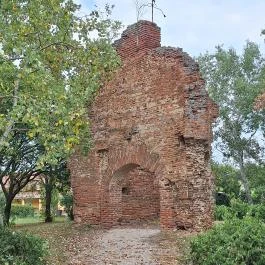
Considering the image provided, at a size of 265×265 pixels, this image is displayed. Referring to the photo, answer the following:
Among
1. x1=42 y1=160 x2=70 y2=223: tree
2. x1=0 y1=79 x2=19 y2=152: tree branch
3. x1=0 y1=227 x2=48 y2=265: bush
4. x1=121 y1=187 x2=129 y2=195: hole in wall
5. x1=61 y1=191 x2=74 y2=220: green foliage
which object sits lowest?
x1=0 y1=227 x2=48 y2=265: bush

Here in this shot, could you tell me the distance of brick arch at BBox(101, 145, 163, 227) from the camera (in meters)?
14.0

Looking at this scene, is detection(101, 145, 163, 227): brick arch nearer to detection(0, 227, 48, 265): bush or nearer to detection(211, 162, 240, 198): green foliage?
detection(0, 227, 48, 265): bush

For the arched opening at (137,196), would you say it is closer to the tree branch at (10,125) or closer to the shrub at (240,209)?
the shrub at (240,209)

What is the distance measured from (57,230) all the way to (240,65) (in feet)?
68.6

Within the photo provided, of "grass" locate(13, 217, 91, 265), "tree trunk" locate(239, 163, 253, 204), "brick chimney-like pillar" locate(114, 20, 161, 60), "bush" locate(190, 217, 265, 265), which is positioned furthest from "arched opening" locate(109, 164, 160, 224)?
"tree trunk" locate(239, 163, 253, 204)

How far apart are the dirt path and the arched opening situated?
73.3 inches

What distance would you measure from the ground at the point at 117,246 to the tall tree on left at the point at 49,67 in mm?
2429

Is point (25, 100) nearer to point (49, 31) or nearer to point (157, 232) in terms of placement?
point (49, 31)

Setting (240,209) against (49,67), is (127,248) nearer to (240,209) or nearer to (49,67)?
(49,67)

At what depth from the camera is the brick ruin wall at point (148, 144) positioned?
13.0 meters

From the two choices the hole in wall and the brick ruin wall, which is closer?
the brick ruin wall

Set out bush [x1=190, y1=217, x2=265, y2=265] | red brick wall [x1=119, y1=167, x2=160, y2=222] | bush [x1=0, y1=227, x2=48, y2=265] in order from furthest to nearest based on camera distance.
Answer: red brick wall [x1=119, y1=167, x2=160, y2=222] → bush [x1=0, y1=227, x2=48, y2=265] → bush [x1=190, y1=217, x2=265, y2=265]

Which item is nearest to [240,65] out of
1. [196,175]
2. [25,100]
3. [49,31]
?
[196,175]

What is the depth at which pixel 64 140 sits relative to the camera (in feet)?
27.5
